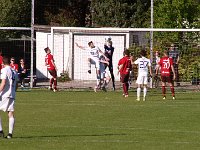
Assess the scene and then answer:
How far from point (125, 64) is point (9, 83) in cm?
1414

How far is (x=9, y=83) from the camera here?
17.7 m

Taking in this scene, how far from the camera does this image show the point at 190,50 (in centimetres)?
3944

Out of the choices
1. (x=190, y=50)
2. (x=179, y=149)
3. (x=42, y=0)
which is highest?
(x=42, y=0)

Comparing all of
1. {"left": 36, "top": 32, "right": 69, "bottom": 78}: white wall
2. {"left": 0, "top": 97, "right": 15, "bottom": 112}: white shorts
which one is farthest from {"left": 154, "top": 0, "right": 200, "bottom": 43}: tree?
{"left": 0, "top": 97, "right": 15, "bottom": 112}: white shorts

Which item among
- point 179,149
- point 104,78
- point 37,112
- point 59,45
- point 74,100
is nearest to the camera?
point 179,149

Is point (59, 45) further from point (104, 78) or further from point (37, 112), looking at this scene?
point (37, 112)

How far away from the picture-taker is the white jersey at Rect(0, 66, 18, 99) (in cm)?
1761

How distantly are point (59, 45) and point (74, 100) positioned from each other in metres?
15.4

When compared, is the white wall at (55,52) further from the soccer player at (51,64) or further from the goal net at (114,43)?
the soccer player at (51,64)

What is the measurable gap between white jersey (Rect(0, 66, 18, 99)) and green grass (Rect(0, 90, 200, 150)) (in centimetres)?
106

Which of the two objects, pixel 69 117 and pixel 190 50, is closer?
pixel 69 117

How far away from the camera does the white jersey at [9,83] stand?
1761 cm

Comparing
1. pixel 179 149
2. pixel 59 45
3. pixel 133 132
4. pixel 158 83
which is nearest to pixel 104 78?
pixel 158 83

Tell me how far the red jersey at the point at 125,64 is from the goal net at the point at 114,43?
4929 mm
